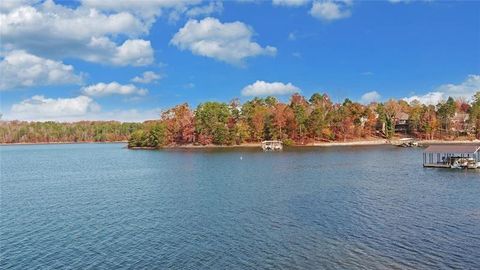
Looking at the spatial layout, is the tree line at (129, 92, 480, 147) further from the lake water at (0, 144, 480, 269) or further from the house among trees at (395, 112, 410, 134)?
the lake water at (0, 144, 480, 269)

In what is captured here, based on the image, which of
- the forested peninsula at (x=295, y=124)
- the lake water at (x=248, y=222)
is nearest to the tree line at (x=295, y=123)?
the forested peninsula at (x=295, y=124)

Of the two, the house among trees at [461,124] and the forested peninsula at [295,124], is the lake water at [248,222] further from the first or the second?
the house among trees at [461,124]

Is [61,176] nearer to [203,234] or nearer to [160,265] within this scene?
[203,234]

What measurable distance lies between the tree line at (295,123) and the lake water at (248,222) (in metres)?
82.8

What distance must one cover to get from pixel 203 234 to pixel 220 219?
4.73 m

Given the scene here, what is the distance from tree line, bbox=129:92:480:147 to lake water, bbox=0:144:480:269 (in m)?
82.8

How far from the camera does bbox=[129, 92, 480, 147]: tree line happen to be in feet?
477

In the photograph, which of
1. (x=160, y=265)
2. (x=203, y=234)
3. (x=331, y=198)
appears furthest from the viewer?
(x=331, y=198)

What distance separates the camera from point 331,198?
4428 centimetres

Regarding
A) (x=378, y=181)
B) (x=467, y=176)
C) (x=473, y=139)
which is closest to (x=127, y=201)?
(x=378, y=181)

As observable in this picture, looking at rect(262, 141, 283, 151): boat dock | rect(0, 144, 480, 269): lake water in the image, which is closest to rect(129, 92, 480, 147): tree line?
rect(262, 141, 283, 151): boat dock

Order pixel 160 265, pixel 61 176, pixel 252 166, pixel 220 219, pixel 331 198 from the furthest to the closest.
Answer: pixel 252 166, pixel 61 176, pixel 331 198, pixel 220 219, pixel 160 265

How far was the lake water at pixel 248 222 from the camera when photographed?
26.0 meters

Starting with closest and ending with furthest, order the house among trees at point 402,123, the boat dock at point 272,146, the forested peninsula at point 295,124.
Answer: the boat dock at point 272,146
the forested peninsula at point 295,124
the house among trees at point 402,123
